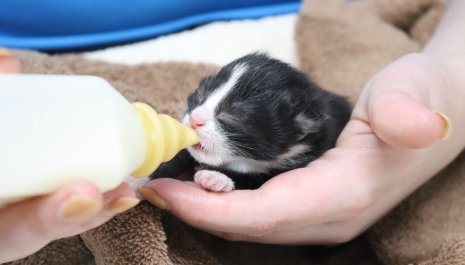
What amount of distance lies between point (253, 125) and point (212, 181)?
18 centimetres

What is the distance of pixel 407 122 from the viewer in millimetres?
836

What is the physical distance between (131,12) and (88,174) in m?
1.43

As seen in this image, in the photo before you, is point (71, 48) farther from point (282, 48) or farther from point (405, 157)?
point (405, 157)

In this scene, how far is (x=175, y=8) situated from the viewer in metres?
1.92

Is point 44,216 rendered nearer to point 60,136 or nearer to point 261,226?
point 60,136

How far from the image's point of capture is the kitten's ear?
1145mm

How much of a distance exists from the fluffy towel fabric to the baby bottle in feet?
1.08

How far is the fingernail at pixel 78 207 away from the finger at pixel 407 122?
23.0 inches

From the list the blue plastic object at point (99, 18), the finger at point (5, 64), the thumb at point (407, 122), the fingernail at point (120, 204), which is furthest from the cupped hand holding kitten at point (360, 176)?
the blue plastic object at point (99, 18)

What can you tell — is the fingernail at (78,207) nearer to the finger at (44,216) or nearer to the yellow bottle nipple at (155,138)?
the finger at (44,216)

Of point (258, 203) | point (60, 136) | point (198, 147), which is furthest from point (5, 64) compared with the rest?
point (258, 203)

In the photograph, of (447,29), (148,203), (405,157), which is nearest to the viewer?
(148,203)

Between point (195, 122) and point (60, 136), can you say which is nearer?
point (60, 136)

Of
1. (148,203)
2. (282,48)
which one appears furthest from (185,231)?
(282,48)
